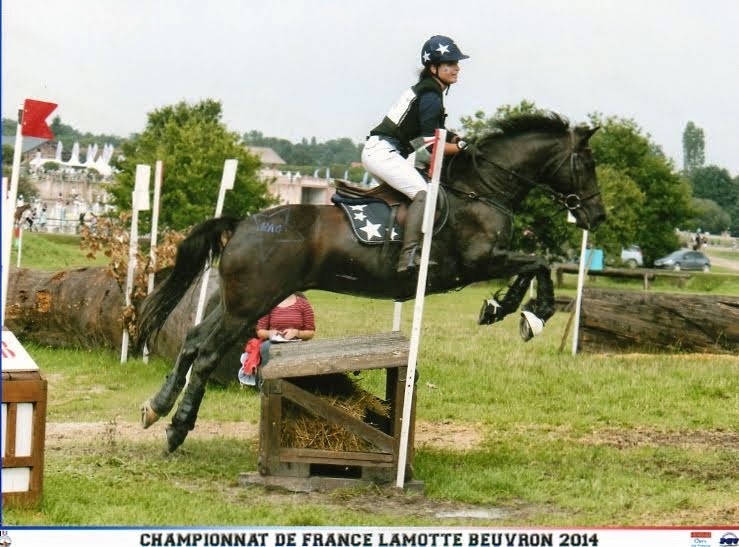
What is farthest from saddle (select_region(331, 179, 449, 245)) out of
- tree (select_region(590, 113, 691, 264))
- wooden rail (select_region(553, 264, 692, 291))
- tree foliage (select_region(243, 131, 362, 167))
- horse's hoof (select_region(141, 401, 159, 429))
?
tree foliage (select_region(243, 131, 362, 167))

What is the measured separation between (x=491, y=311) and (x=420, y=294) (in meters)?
0.90

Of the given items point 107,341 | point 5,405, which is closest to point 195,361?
point 5,405

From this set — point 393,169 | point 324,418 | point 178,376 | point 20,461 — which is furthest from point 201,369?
point 393,169

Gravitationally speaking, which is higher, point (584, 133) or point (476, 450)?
point (584, 133)

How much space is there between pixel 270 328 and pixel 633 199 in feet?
104

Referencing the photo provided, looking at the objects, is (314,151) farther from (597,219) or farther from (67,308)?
(597,219)

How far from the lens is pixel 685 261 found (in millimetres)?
44906

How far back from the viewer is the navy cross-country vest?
22.1 ft

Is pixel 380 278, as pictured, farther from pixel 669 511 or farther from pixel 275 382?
pixel 669 511

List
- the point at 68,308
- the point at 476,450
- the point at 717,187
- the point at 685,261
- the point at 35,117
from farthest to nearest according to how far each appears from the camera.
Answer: the point at 717,187 → the point at 685,261 → the point at 68,308 → the point at 476,450 → the point at 35,117

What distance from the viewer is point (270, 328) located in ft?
27.2

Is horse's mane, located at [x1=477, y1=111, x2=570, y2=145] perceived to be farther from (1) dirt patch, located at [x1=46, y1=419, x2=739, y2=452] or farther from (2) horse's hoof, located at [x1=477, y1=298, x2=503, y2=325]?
(1) dirt patch, located at [x1=46, y1=419, x2=739, y2=452]

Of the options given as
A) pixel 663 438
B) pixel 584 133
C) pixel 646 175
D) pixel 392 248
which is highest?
pixel 646 175

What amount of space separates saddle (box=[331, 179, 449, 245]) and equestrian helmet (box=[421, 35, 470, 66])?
85 centimetres
